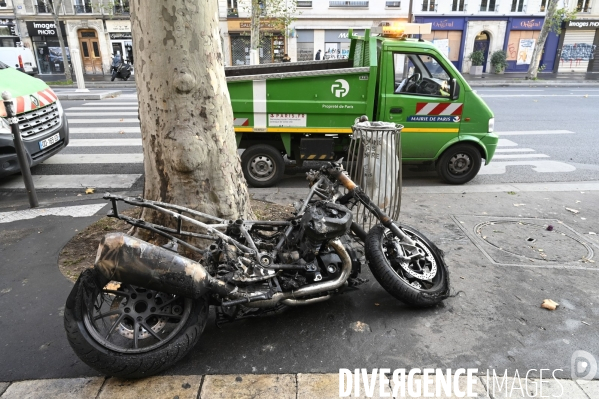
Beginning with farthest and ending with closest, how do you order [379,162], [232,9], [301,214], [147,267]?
[232,9] < [379,162] < [301,214] < [147,267]

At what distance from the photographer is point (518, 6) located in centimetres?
3145

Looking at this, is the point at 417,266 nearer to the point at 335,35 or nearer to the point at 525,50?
the point at 335,35

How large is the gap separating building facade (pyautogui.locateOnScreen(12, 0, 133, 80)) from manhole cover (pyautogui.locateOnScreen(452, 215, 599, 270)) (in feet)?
106

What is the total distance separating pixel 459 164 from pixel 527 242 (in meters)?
2.50

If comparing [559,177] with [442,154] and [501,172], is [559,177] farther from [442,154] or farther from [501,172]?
[442,154]

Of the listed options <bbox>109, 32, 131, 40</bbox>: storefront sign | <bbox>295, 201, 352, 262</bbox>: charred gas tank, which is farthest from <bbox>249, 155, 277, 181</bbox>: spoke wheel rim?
<bbox>109, 32, 131, 40</bbox>: storefront sign

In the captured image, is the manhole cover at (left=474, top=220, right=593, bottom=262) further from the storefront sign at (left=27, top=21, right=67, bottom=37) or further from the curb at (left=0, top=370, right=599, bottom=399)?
the storefront sign at (left=27, top=21, right=67, bottom=37)

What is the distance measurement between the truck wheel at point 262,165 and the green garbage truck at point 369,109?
16 millimetres

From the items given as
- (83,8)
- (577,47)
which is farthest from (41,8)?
(577,47)

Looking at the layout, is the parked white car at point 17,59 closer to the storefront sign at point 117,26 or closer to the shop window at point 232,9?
the storefront sign at point 117,26

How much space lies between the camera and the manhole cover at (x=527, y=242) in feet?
14.2

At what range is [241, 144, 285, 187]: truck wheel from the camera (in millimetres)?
6738

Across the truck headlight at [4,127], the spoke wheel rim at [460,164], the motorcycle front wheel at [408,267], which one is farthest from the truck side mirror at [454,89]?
the truck headlight at [4,127]

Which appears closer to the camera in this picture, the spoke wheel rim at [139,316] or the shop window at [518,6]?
the spoke wheel rim at [139,316]
